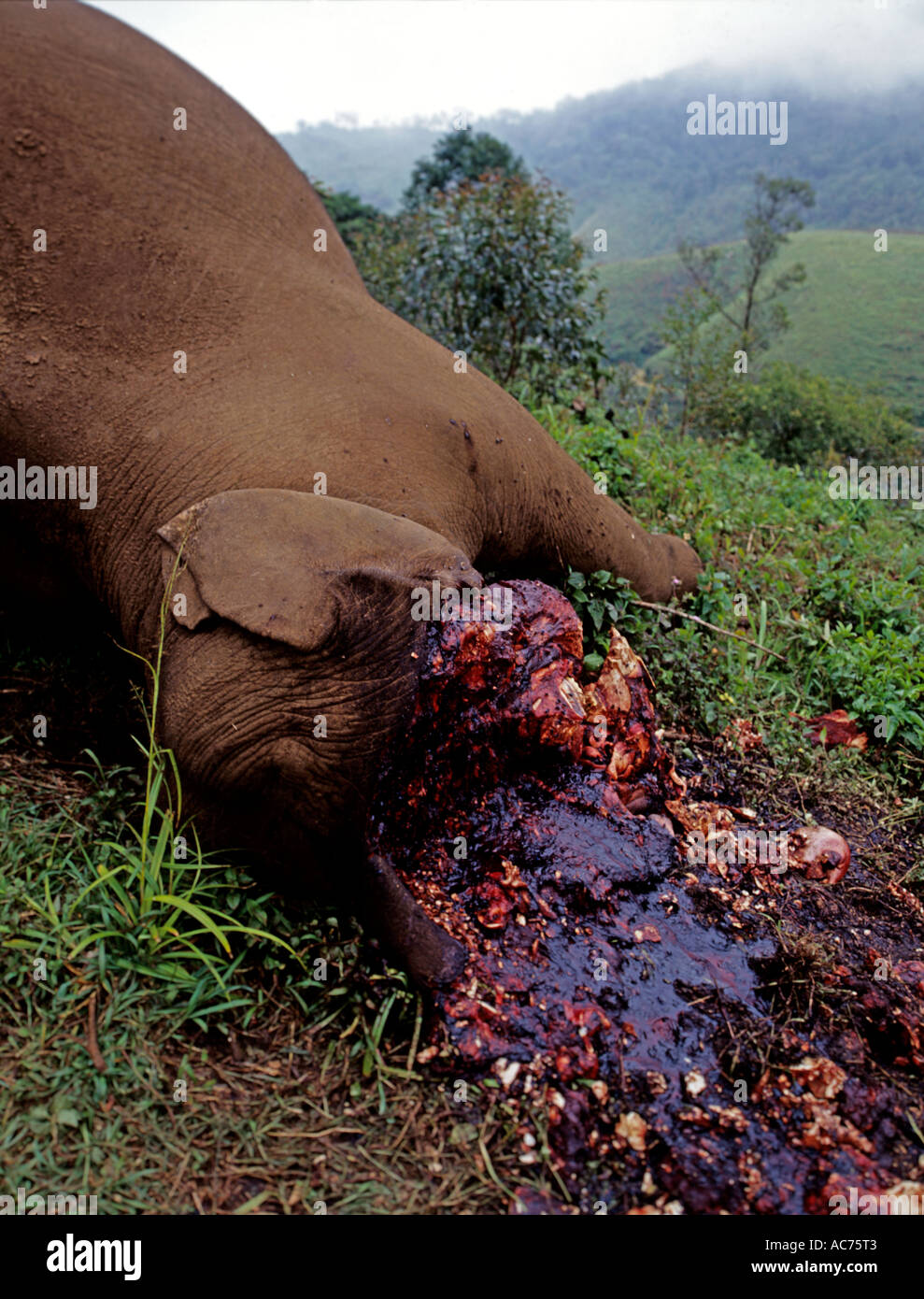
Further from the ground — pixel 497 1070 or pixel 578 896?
pixel 578 896

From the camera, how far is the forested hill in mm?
46719

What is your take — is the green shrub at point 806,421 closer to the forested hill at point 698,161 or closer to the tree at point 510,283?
the tree at point 510,283

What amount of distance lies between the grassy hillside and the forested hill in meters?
3.52

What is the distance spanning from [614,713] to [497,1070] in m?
1.19

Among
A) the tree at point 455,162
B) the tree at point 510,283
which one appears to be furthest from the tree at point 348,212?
the tree at point 510,283

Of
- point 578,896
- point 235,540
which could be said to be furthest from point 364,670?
point 578,896

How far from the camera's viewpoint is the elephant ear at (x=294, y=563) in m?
2.15

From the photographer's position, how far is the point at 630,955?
2.18m

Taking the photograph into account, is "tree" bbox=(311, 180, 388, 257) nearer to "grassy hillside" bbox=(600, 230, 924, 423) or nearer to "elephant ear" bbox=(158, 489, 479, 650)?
"grassy hillside" bbox=(600, 230, 924, 423)

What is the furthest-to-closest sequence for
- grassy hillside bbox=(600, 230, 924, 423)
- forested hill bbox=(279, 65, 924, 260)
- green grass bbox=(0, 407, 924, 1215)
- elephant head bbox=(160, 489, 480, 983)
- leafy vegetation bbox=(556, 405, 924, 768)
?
forested hill bbox=(279, 65, 924, 260) → grassy hillside bbox=(600, 230, 924, 423) → leafy vegetation bbox=(556, 405, 924, 768) → elephant head bbox=(160, 489, 480, 983) → green grass bbox=(0, 407, 924, 1215)

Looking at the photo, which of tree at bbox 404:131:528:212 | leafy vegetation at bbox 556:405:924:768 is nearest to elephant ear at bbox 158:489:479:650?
leafy vegetation at bbox 556:405:924:768
